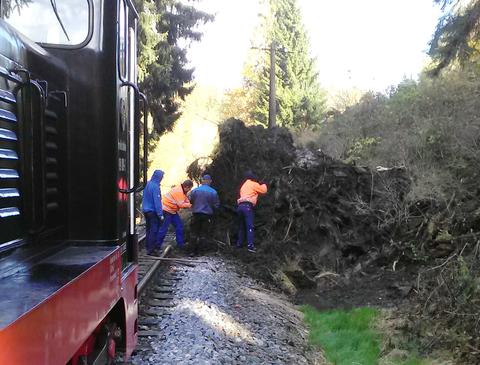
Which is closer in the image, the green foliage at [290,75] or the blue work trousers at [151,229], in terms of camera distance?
the blue work trousers at [151,229]

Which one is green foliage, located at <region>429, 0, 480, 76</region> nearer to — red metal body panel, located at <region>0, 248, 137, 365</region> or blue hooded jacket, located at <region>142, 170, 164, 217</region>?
blue hooded jacket, located at <region>142, 170, 164, 217</region>

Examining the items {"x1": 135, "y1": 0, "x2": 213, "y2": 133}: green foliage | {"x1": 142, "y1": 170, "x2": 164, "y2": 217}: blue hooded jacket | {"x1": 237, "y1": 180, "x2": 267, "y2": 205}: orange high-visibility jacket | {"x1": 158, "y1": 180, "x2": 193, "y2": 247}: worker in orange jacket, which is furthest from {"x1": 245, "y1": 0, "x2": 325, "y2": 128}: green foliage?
{"x1": 142, "y1": 170, "x2": 164, "y2": 217}: blue hooded jacket

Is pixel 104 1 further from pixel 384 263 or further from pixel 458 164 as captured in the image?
pixel 458 164

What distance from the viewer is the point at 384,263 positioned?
1127 centimetres

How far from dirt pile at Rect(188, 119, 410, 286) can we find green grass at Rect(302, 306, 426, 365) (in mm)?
2335

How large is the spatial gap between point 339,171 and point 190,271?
545 cm

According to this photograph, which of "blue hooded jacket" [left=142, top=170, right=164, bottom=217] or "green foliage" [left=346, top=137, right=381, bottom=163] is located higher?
"green foliage" [left=346, top=137, right=381, bottom=163]

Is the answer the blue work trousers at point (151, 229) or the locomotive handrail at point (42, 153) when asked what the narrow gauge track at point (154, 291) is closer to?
the blue work trousers at point (151, 229)

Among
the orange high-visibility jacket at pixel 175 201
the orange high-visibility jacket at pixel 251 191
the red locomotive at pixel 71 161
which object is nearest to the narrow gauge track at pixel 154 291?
the orange high-visibility jacket at pixel 175 201

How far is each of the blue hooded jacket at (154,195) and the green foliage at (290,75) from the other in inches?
1064

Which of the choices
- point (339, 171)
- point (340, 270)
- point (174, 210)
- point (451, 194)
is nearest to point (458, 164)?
point (451, 194)

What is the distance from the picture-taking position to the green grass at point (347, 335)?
267 inches

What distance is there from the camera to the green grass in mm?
6773

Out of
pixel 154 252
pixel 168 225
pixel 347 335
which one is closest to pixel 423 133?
pixel 168 225
